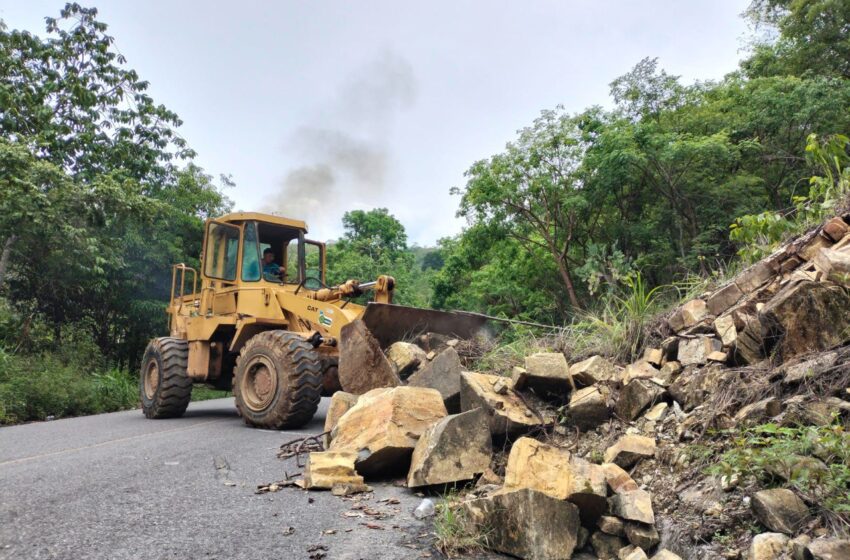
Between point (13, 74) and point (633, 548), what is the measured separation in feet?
52.8

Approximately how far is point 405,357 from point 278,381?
5.20 ft

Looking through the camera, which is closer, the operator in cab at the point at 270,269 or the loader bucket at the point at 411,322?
the loader bucket at the point at 411,322

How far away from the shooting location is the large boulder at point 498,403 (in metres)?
4.39

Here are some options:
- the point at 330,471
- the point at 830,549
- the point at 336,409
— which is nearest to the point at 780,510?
the point at 830,549

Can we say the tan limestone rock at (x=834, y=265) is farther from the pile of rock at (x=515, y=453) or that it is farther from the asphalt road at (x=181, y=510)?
the asphalt road at (x=181, y=510)

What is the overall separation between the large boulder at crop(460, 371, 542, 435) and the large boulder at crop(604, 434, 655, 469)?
825 millimetres

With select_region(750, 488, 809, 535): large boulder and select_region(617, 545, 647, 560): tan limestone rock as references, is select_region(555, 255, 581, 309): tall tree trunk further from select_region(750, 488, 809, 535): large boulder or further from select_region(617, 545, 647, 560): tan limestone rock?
select_region(750, 488, 809, 535): large boulder

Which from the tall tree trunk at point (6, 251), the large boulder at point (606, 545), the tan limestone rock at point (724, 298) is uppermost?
the tall tree trunk at point (6, 251)

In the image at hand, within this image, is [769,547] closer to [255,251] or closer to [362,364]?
[362,364]

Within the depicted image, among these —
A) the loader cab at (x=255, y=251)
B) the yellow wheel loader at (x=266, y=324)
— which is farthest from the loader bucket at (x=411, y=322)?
the loader cab at (x=255, y=251)

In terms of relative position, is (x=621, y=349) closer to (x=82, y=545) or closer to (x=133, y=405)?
(x=82, y=545)

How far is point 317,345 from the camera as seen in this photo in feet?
23.7

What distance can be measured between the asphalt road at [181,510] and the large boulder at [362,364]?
3.72ft

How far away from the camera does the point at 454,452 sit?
13.1 ft
